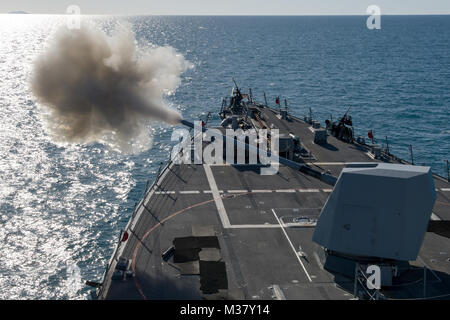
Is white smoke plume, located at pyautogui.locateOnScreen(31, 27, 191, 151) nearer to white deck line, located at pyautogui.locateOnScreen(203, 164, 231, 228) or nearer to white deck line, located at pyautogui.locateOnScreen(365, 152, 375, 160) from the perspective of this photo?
white deck line, located at pyautogui.locateOnScreen(203, 164, 231, 228)

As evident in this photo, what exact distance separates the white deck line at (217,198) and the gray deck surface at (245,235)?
Result: 6 centimetres

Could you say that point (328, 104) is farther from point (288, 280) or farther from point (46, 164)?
point (288, 280)

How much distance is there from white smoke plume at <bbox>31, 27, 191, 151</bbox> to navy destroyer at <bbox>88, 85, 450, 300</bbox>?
366 centimetres

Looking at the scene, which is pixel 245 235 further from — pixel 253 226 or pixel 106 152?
Answer: pixel 106 152

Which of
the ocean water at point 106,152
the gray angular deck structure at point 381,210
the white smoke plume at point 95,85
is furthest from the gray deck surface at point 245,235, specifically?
the ocean water at point 106,152

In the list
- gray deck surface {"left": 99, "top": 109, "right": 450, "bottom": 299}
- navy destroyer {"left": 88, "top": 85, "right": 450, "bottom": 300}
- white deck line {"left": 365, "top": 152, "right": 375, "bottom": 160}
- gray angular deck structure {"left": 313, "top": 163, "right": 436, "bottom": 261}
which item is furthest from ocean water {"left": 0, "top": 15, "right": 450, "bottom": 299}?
gray angular deck structure {"left": 313, "top": 163, "right": 436, "bottom": 261}

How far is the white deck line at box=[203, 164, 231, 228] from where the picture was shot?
28781 millimetres

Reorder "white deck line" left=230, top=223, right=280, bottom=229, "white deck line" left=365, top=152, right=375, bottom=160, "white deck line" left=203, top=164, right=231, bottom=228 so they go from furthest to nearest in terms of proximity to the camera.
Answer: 1. "white deck line" left=365, top=152, right=375, bottom=160
2. "white deck line" left=203, top=164, right=231, bottom=228
3. "white deck line" left=230, top=223, right=280, bottom=229

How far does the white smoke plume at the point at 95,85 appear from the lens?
2550 cm

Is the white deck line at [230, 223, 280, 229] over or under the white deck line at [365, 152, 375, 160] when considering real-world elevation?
under

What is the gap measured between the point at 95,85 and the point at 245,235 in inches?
444

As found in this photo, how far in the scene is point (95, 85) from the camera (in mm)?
25938
